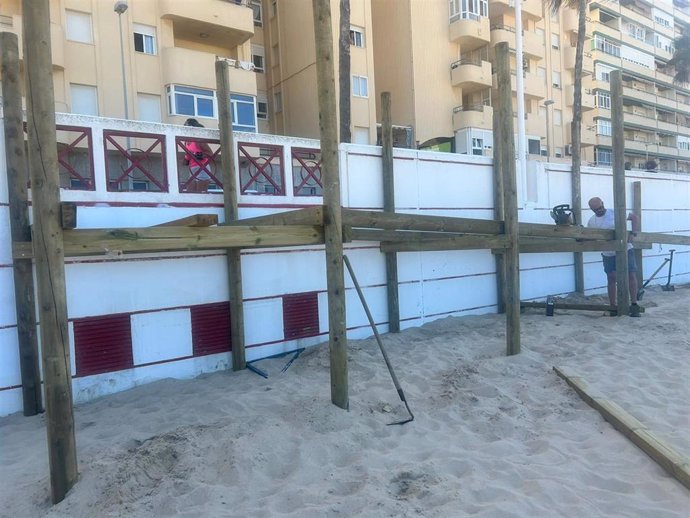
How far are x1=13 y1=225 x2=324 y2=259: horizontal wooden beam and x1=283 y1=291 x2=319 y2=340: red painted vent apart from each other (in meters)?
2.57

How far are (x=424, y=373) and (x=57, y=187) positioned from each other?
4.13 m

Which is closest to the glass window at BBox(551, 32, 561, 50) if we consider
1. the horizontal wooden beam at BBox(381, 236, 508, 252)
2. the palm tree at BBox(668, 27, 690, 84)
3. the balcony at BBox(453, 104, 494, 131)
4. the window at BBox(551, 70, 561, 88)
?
the window at BBox(551, 70, 561, 88)

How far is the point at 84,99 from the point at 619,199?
54.4 ft

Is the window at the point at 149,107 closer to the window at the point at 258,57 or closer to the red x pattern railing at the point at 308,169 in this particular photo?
the window at the point at 258,57

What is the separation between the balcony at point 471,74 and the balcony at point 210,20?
1115 centimetres

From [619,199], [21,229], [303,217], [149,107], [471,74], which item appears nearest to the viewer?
[303,217]

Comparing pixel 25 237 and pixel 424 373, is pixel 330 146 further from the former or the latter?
pixel 25 237

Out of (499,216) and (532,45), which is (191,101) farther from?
(532,45)

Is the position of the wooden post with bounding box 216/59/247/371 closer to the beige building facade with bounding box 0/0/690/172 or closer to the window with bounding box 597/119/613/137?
the beige building facade with bounding box 0/0/690/172

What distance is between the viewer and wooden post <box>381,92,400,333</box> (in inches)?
317

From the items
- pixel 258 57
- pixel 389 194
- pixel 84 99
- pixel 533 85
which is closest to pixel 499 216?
pixel 389 194

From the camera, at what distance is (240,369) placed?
6.75 metres

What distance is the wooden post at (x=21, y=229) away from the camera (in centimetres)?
521

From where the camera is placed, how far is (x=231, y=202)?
6602 mm
